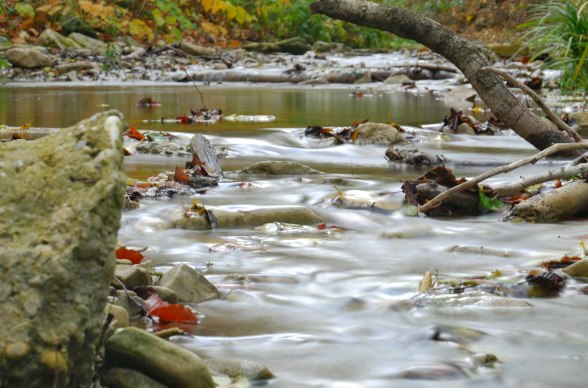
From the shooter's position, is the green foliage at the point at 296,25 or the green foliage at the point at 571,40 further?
the green foliage at the point at 296,25

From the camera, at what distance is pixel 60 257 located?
1.64 meters

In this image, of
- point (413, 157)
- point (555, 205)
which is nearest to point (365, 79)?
point (413, 157)

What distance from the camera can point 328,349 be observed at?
8.00 ft

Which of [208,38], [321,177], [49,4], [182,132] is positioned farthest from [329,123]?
[208,38]

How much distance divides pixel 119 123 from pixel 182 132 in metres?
6.48

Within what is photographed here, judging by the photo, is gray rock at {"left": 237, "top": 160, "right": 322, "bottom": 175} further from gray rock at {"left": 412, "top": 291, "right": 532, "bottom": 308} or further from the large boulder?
the large boulder

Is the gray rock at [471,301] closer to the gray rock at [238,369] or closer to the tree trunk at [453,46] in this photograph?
the gray rock at [238,369]

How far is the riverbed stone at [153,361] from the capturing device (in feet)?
6.31

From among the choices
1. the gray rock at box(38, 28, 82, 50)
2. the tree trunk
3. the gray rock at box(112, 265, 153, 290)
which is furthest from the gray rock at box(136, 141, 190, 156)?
the gray rock at box(38, 28, 82, 50)

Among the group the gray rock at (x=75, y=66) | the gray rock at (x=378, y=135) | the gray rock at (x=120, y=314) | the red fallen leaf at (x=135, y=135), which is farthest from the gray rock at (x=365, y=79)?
the gray rock at (x=120, y=314)

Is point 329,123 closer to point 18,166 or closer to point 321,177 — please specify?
point 321,177

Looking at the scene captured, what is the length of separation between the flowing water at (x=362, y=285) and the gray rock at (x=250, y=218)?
93 mm

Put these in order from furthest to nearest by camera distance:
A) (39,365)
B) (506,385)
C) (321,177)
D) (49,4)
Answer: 1. (49,4)
2. (321,177)
3. (506,385)
4. (39,365)

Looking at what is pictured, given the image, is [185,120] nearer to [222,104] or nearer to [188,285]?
[222,104]
